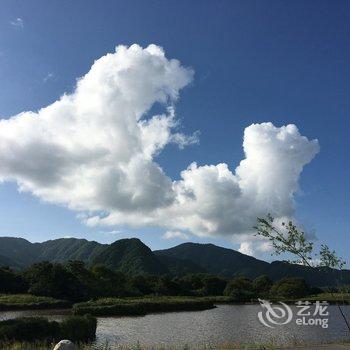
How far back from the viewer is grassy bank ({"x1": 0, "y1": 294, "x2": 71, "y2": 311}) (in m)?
77.6

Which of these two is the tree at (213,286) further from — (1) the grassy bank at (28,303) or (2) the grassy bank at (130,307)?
(1) the grassy bank at (28,303)

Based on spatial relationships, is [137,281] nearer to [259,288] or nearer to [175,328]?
[259,288]

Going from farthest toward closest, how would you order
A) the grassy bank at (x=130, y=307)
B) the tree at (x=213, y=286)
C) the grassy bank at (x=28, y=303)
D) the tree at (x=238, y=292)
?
the tree at (x=213, y=286) → the tree at (x=238, y=292) → the grassy bank at (x=28, y=303) → the grassy bank at (x=130, y=307)

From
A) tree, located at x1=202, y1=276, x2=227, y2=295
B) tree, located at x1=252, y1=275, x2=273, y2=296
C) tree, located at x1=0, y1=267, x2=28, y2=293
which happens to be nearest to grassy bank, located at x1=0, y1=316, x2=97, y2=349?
tree, located at x1=0, y1=267, x2=28, y2=293

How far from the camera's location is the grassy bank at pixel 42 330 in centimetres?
3341

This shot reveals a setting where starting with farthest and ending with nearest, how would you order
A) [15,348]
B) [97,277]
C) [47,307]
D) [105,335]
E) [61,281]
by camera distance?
[97,277] < [61,281] < [47,307] < [105,335] < [15,348]

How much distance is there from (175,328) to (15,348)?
33852mm

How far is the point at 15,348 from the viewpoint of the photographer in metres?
23.0

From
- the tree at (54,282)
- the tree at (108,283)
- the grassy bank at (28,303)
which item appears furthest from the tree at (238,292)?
the grassy bank at (28,303)

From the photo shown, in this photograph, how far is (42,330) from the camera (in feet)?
116

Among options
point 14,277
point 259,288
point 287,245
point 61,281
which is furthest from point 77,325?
point 259,288

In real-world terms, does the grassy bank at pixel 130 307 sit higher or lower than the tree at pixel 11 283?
lower

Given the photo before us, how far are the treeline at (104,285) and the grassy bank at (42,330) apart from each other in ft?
200

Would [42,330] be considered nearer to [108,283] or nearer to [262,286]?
[108,283]
